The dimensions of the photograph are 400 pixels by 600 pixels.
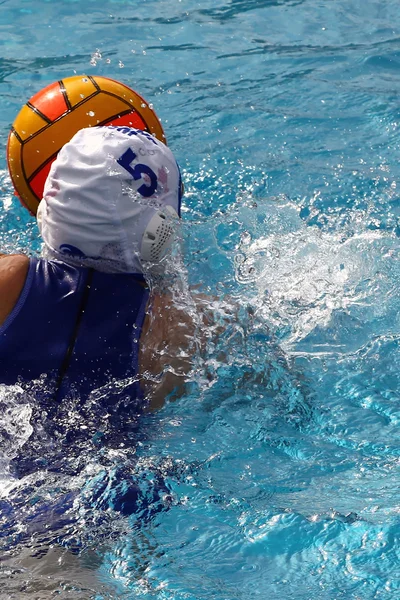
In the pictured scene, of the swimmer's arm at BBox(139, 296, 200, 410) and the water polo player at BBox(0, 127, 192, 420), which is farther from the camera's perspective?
the swimmer's arm at BBox(139, 296, 200, 410)

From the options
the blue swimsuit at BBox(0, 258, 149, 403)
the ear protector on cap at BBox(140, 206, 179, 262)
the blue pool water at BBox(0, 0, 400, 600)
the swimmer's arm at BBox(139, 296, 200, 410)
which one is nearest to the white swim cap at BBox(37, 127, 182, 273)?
the ear protector on cap at BBox(140, 206, 179, 262)

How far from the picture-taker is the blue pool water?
8.89 ft

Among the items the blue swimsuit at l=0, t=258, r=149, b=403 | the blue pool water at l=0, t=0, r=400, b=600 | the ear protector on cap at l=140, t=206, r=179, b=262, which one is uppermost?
the ear protector on cap at l=140, t=206, r=179, b=262

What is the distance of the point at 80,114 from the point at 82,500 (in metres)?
1.91

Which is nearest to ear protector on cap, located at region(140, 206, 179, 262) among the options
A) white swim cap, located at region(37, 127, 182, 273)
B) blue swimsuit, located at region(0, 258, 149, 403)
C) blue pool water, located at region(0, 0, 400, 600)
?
white swim cap, located at region(37, 127, 182, 273)

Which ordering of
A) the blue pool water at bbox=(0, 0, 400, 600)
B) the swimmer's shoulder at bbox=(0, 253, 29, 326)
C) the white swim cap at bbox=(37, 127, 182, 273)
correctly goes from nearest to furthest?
1. the blue pool water at bbox=(0, 0, 400, 600)
2. the swimmer's shoulder at bbox=(0, 253, 29, 326)
3. the white swim cap at bbox=(37, 127, 182, 273)

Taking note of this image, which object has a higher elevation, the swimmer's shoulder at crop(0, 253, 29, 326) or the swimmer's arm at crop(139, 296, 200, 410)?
the swimmer's shoulder at crop(0, 253, 29, 326)

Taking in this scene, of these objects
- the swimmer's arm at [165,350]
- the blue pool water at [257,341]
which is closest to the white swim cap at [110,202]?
the swimmer's arm at [165,350]

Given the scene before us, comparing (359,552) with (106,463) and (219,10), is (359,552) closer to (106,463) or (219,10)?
(106,463)

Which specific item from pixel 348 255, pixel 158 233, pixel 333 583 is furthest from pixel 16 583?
pixel 348 255

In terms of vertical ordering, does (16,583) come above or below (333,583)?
above

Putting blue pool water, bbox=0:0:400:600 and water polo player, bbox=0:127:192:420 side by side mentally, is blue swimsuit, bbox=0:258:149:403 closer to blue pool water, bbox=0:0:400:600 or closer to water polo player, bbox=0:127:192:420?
Answer: water polo player, bbox=0:127:192:420

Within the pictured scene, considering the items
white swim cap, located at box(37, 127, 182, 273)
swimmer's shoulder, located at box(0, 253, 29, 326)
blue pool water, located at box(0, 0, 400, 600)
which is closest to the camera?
blue pool water, located at box(0, 0, 400, 600)

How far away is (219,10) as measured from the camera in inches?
310
